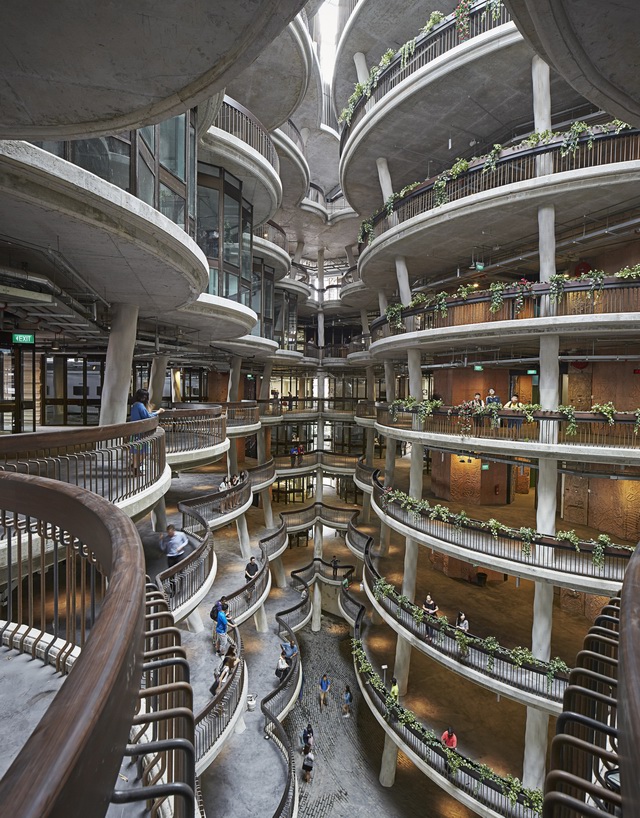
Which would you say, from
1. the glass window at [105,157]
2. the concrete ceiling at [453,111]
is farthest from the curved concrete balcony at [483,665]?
the concrete ceiling at [453,111]

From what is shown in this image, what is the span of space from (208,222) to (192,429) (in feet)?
22.7

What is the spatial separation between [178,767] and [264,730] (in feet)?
45.3

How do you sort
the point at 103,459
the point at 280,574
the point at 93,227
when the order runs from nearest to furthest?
the point at 93,227
the point at 103,459
the point at 280,574

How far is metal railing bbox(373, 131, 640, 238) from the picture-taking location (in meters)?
10.6

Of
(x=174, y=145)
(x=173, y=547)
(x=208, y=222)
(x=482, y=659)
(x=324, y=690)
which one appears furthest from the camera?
(x=324, y=690)

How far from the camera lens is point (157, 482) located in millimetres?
8727

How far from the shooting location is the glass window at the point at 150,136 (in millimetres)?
8219

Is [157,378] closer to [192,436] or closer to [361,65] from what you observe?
[192,436]

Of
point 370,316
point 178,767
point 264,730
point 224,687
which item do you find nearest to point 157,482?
point 224,687

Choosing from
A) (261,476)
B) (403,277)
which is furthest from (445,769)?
(403,277)

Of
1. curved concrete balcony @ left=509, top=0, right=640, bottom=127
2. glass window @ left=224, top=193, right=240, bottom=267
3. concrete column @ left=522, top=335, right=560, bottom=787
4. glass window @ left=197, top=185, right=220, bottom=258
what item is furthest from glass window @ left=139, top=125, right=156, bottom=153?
concrete column @ left=522, top=335, right=560, bottom=787

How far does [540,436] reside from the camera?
1180 cm

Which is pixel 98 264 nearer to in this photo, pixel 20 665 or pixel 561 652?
pixel 20 665

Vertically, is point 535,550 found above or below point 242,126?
below
